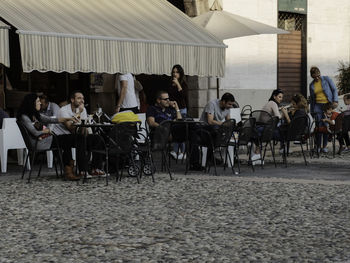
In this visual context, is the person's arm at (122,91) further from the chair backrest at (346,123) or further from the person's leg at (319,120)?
the chair backrest at (346,123)

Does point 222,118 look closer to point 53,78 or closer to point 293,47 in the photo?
point 53,78

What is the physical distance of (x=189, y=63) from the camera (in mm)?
11875

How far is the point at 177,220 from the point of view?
6891mm

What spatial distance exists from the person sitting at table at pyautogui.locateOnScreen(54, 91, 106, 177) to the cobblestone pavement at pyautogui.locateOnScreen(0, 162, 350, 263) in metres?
0.31

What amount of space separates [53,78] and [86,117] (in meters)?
5.48

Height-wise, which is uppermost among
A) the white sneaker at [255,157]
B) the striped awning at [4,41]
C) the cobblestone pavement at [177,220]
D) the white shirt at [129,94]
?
the striped awning at [4,41]

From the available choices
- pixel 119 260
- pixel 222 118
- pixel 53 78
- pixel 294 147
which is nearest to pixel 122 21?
pixel 222 118

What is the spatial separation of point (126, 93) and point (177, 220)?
5642 millimetres

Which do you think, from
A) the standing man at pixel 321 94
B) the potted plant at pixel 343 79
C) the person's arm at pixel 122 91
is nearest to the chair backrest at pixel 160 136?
the person's arm at pixel 122 91

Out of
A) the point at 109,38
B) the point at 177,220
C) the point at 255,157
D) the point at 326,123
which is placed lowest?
the point at 177,220

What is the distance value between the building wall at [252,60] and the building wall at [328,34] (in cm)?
170

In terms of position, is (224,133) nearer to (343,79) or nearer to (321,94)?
(321,94)

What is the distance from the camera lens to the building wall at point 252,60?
17125mm

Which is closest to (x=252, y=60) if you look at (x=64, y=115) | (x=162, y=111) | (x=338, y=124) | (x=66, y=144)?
(x=338, y=124)
